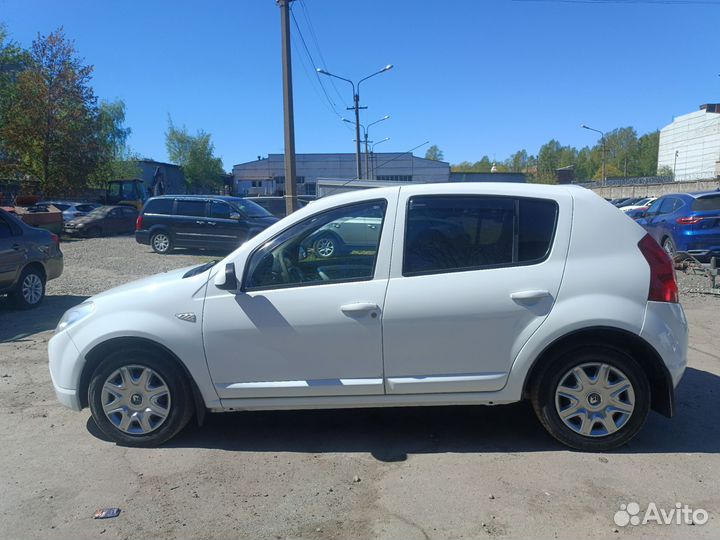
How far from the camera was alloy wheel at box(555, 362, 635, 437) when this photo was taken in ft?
11.9

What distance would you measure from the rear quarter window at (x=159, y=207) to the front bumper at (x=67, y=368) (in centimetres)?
1399

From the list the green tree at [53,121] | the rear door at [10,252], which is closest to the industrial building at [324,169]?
the green tree at [53,121]

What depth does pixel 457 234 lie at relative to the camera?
3773 millimetres

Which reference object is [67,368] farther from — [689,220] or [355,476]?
[689,220]

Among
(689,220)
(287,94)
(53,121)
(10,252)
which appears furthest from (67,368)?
(53,121)

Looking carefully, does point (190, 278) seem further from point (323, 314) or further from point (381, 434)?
point (381, 434)

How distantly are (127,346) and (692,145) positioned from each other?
324 feet

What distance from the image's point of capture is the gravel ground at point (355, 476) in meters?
2.96

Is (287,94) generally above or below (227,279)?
above

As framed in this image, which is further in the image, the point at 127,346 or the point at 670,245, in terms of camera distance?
the point at 670,245

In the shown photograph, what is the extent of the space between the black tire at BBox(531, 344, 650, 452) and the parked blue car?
926 cm

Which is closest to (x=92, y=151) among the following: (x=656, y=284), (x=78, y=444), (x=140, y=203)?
(x=140, y=203)

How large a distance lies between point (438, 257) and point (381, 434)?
1.39 m

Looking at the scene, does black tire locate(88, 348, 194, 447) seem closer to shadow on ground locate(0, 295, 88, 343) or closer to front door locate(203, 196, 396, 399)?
front door locate(203, 196, 396, 399)
